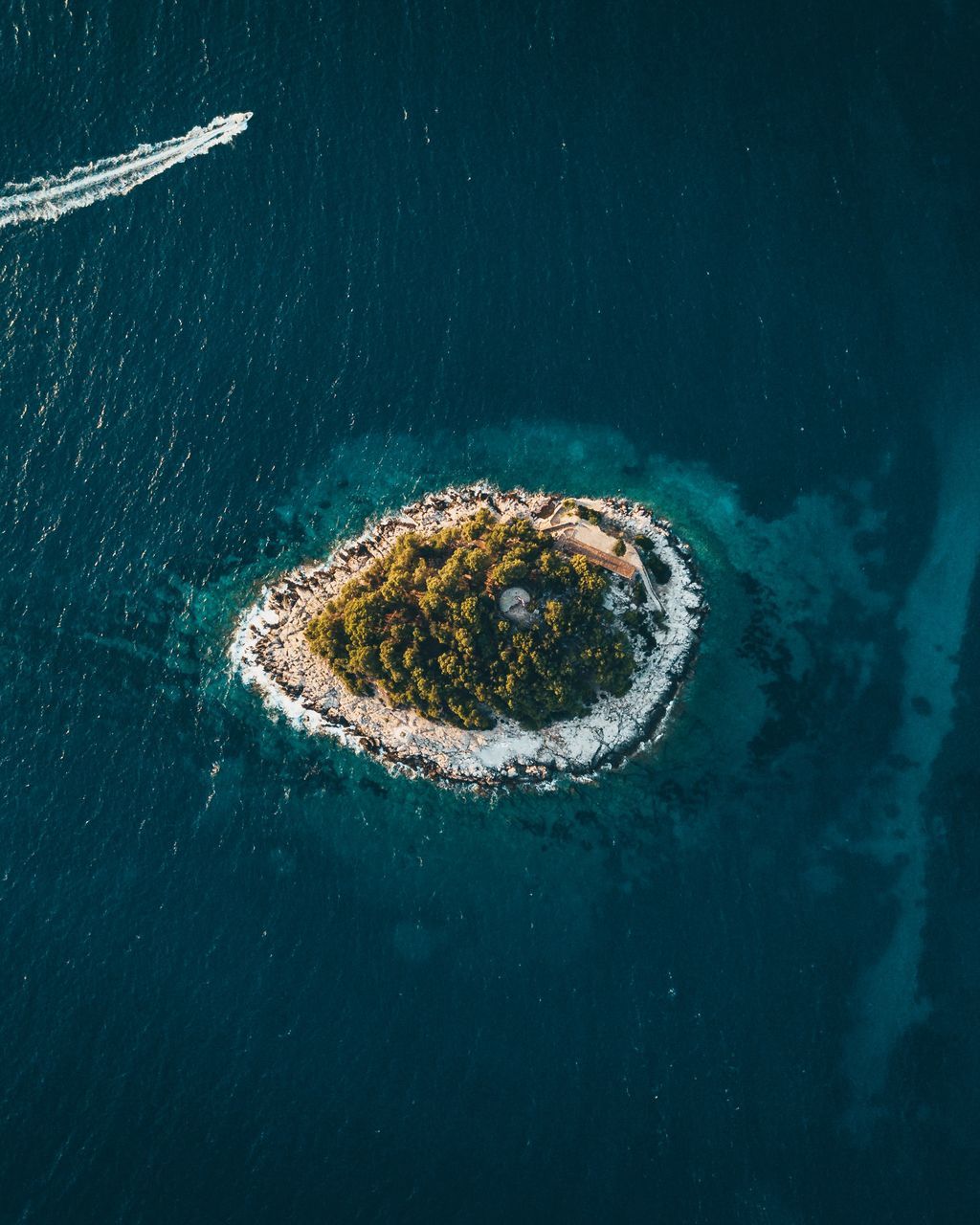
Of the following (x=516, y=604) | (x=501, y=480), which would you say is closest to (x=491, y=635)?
(x=516, y=604)

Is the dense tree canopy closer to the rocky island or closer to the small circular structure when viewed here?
the rocky island

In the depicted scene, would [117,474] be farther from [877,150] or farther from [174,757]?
[877,150]

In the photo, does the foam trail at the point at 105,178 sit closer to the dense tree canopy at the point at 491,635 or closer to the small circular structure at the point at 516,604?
the dense tree canopy at the point at 491,635

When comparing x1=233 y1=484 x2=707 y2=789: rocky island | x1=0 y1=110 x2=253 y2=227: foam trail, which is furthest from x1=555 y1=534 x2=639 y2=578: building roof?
x1=0 y1=110 x2=253 y2=227: foam trail

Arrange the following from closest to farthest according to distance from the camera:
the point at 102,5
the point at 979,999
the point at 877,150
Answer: the point at 979,999 → the point at 877,150 → the point at 102,5

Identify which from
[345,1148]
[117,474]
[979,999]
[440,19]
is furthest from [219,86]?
[979,999]

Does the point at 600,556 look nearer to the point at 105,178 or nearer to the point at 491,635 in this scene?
the point at 491,635
